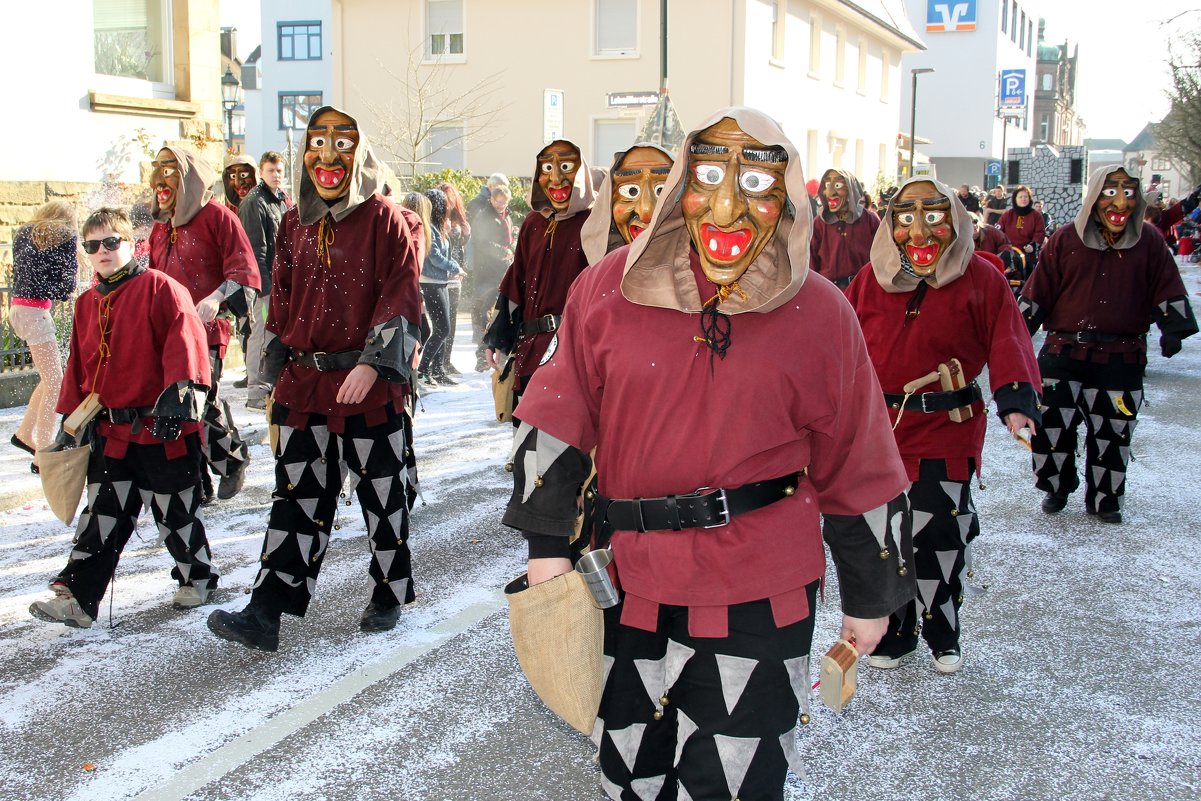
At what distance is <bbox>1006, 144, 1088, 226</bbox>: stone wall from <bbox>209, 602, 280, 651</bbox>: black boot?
1178 inches

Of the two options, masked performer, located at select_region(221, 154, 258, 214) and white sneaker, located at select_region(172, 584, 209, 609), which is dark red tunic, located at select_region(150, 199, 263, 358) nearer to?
white sneaker, located at select_region(172, 584, 209, 609)

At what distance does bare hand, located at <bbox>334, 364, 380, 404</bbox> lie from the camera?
474cm

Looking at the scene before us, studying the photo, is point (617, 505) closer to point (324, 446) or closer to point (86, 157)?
point (324, 446)

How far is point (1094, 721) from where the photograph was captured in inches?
171

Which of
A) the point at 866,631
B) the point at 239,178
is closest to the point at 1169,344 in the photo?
the point at 866,631

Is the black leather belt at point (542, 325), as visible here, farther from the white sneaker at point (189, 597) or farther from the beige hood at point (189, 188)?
the beige hood at point (189, 188)

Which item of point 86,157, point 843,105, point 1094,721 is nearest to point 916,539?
point 1094,721

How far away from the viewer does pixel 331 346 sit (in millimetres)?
4930

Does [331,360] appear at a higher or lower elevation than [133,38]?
lower

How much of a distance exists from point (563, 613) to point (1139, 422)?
957cm

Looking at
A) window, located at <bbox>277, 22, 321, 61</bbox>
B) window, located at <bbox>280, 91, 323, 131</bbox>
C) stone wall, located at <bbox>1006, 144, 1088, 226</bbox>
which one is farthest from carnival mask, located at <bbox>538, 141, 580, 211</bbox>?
window, located at <bbox>277, 22, 321, 61</bbox>

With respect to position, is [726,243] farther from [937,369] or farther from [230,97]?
[230,97]

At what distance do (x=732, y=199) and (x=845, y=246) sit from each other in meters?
8.20

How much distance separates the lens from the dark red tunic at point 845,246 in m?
10.6
